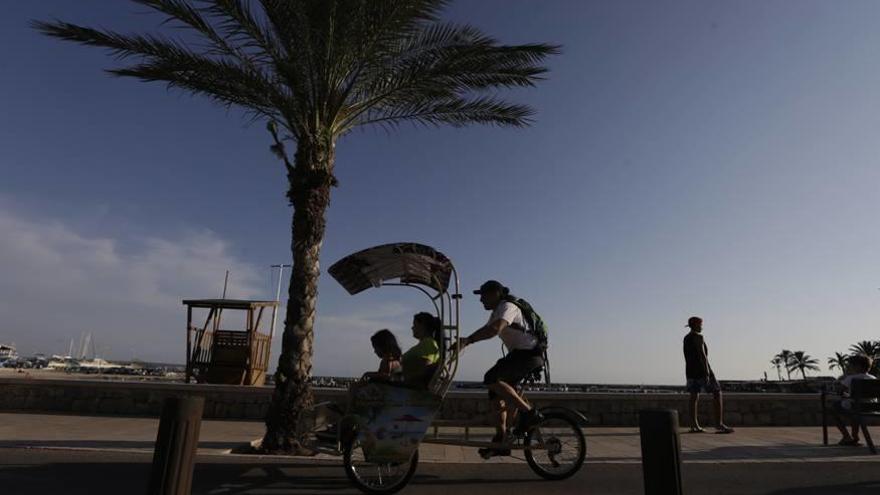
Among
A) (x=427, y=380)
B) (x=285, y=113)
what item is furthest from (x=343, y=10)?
(x=427, y=380)

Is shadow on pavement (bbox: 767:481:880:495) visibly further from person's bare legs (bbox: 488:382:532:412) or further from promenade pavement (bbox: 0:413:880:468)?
person's bare legs (bbox: 488:382:532:412)

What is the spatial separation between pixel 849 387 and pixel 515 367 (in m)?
5.69

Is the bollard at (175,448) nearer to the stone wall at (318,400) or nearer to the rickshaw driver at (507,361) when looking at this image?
the rickshaw driver at (507,361)

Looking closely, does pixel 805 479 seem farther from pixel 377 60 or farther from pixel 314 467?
pixel 377 60

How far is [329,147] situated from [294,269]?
2.04m

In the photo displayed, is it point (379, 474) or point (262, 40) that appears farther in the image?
point (262, 40)

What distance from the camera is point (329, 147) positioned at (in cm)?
830

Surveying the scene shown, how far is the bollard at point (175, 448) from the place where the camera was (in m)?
2.92

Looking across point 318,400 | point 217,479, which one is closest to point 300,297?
point 217,479

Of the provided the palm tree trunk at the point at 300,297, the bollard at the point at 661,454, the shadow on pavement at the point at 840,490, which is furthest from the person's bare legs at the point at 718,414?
the bollard at the point at 661,454

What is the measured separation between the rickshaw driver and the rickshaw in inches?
6.2

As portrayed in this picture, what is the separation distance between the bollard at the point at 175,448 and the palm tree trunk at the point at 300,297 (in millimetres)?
4050

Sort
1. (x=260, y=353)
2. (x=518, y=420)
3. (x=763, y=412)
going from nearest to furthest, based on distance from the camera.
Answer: (x=518, y=420) < (x=763, y=412) < (x=260, y=353)

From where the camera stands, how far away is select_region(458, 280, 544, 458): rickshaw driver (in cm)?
538
